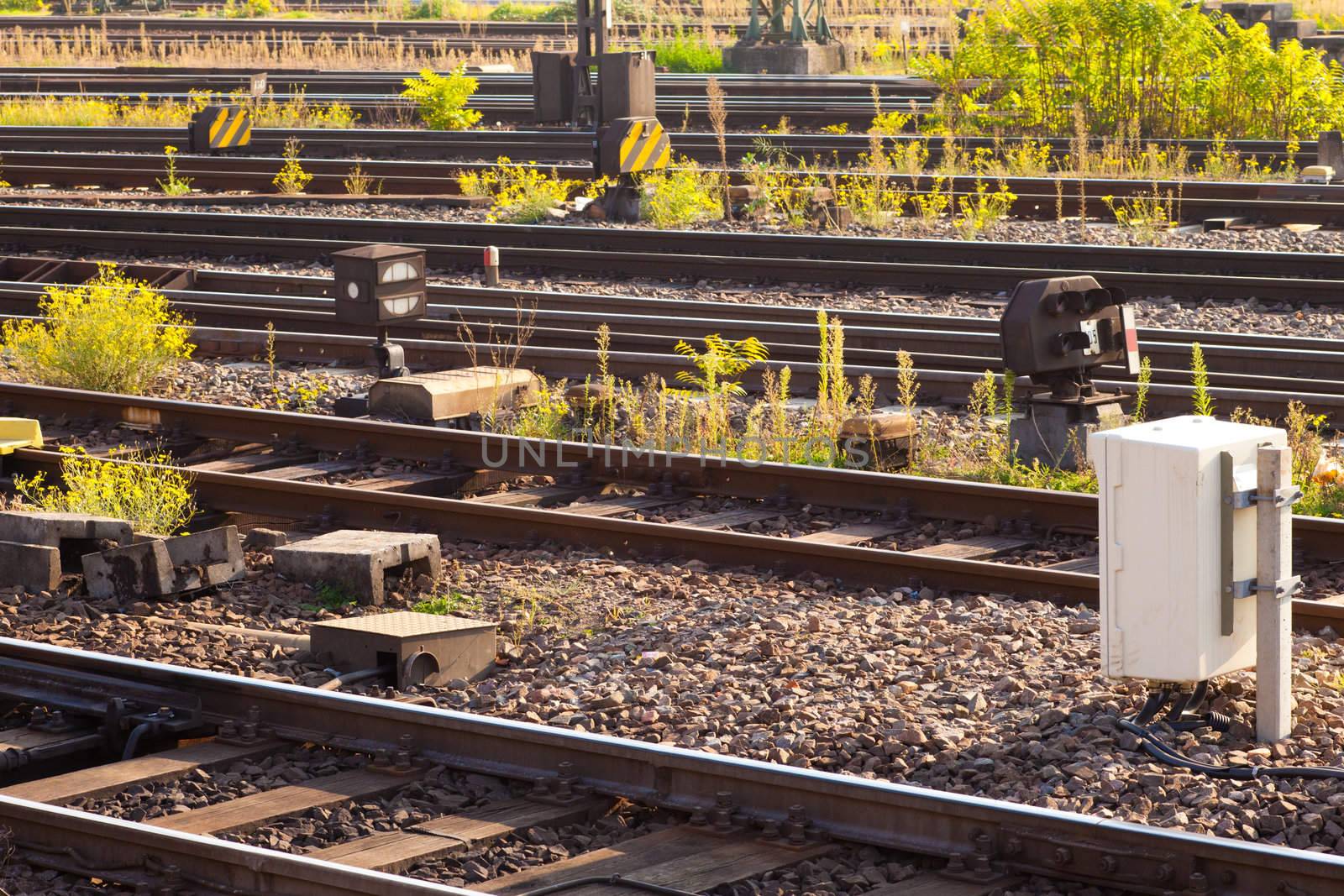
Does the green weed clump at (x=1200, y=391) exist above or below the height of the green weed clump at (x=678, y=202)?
below

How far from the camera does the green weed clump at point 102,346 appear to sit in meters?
12.9

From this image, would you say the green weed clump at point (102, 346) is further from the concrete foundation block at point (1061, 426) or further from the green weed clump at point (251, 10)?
the green weed clump at point (251, 10)

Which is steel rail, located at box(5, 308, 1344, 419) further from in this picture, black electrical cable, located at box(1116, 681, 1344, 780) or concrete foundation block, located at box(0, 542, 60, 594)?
black electrical cable, located at box(1116, 681, 1344, 780)

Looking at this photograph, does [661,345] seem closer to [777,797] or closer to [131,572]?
[131,572]

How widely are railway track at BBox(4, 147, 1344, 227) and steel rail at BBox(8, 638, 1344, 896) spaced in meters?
12.7

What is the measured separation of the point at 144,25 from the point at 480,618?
42.6 metres

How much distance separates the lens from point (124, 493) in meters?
9.59

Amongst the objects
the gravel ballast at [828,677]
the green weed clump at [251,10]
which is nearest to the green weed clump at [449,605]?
the gravel ballast at [828,677]

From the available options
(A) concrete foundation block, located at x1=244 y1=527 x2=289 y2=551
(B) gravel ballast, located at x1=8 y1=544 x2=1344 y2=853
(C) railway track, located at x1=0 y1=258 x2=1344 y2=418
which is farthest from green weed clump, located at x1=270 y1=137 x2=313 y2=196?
(B) gravel ballast, located at x1=8 y1=544 x2=1344 y2=853

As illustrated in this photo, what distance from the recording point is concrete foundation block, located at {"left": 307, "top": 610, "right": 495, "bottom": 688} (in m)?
7.27

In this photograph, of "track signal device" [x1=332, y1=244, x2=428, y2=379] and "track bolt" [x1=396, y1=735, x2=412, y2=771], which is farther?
"track signal device" [x1=332, y1=244, x2=428, y2=379]

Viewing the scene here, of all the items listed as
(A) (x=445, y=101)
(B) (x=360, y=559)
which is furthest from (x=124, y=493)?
(A) (x=445, y=101)

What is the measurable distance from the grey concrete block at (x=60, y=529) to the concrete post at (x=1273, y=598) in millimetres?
5385

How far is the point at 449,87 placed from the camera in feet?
89.2
